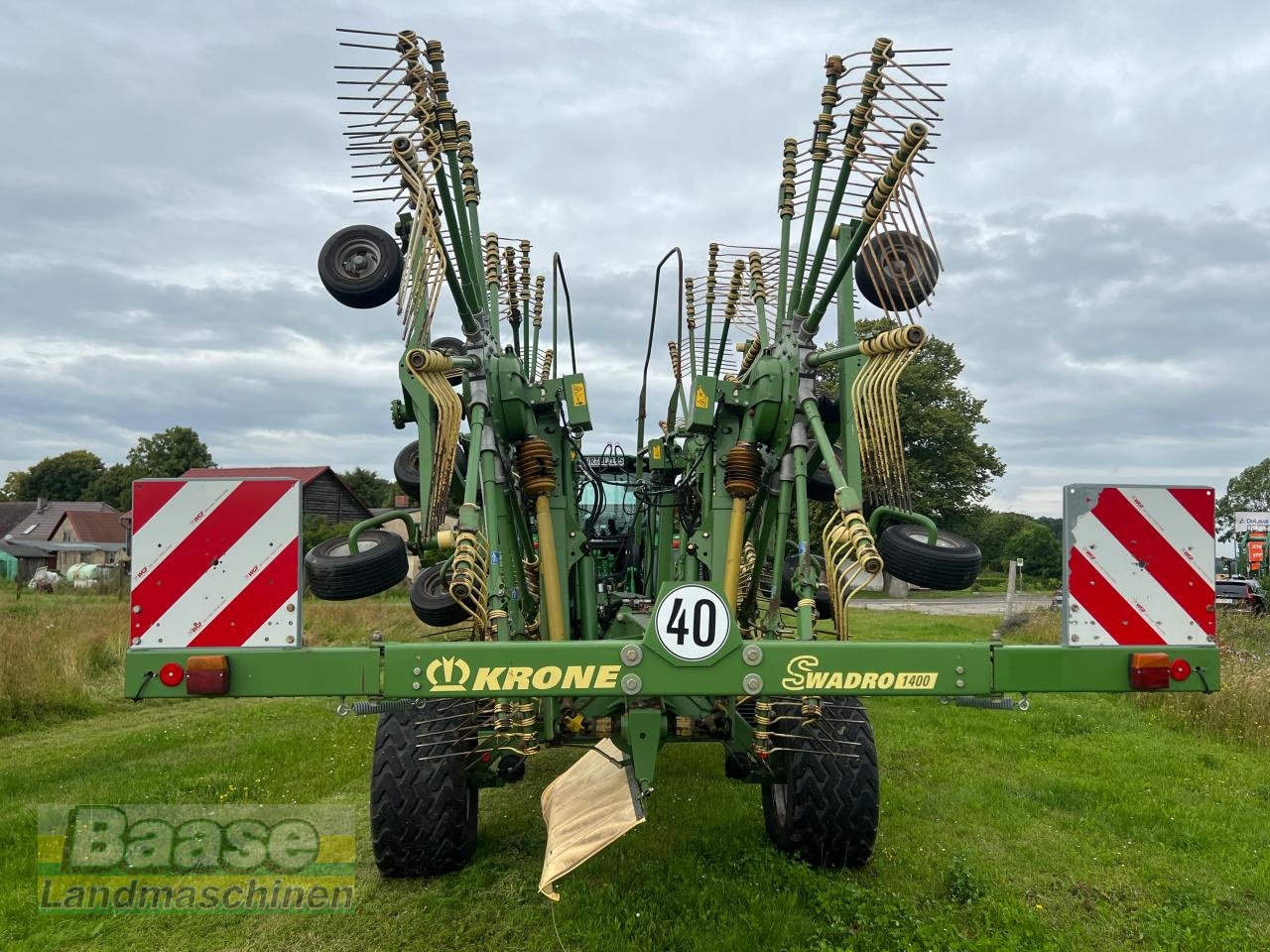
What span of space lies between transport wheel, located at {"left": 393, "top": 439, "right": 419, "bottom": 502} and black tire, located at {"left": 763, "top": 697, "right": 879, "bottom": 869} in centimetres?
272

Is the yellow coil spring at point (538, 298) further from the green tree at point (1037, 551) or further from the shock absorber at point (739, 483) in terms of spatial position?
the green tree at point (1037, 551)

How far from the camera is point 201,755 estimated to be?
7.66 meters

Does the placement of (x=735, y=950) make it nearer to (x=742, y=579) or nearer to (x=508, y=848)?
(x=508, y=848)

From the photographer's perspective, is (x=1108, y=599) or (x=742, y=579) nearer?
(x=1108, y=599)

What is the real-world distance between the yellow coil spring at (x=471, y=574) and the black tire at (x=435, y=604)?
185cm

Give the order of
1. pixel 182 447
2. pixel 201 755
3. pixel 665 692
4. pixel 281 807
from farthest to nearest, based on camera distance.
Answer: pixel 182 447
pixel 201 755
pixel 281 807
pixel 665 692

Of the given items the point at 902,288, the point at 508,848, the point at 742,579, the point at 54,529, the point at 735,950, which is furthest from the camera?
the point at 54,529

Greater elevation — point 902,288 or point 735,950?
point 902,288

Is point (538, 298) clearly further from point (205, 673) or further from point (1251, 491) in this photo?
point (1251, 491)

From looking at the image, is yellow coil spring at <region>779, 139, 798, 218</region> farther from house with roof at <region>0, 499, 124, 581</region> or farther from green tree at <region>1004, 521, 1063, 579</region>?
house with roof at <region>0, 499, 124, 581</region>

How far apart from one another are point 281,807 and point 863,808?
3.61m

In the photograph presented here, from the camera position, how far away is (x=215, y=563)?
312 centimetres

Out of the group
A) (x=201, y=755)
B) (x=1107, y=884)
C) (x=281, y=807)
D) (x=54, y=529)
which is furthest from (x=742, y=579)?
(x=54, y=529)

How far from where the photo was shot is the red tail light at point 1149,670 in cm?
315
